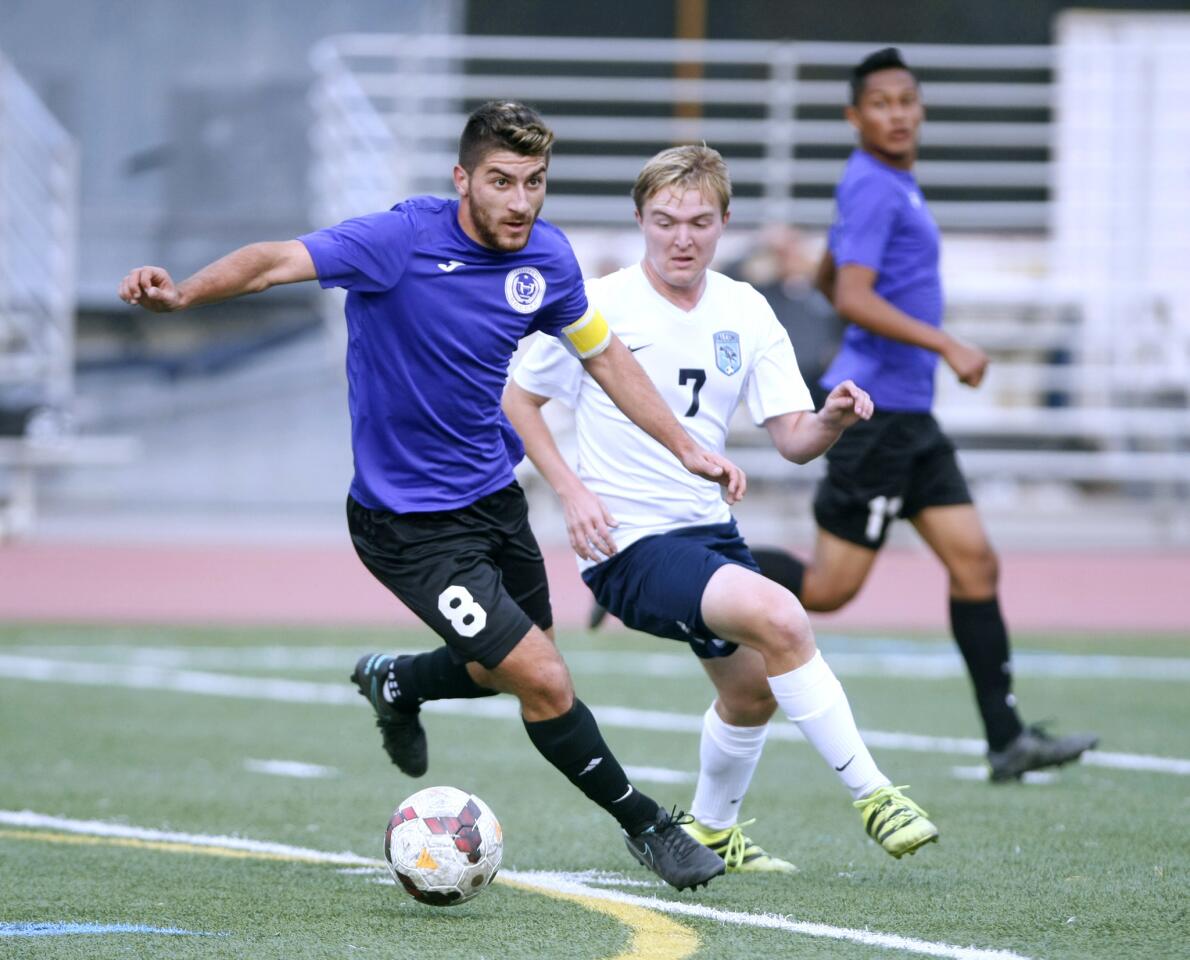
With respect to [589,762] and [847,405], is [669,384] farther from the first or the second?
[589,762]

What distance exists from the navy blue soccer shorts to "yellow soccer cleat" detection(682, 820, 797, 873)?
21.9 inches

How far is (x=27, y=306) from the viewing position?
1730cm

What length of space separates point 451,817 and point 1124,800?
2.87m

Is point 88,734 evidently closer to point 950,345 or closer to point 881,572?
point 950,345

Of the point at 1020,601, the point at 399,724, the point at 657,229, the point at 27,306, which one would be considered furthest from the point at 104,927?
the point at 27,306

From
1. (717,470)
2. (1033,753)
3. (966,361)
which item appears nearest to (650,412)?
(717,470)

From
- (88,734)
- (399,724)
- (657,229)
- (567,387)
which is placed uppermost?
(657,229)

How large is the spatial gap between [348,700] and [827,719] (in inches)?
192

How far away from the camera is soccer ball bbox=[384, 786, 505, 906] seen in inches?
197

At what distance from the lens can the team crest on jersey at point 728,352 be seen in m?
5.79

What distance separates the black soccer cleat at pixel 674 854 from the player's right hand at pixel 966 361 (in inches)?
98.7


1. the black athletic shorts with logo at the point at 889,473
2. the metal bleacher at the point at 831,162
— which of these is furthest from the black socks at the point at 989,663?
the metal bleacher at the point at 831,162

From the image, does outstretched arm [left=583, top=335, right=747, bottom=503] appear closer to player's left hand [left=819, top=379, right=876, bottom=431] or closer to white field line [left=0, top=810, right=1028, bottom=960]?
player's left hand [left=819, top=379, right=876, bottom=431]

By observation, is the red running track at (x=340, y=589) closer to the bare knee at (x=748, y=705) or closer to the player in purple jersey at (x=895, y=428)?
the player in purple jersey at (x=895, y=428)
